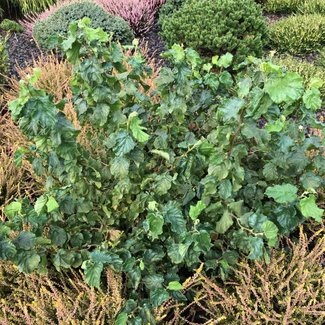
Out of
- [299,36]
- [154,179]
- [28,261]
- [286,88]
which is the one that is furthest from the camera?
[299,36]

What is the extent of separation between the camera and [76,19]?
4352 mm

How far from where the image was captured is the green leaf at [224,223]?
1.88 m

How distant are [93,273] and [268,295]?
26.5 inches

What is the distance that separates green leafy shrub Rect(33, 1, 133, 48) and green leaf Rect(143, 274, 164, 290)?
2.84 metres

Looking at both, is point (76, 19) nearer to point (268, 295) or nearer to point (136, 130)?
point (136, 130)

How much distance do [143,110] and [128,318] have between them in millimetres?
882

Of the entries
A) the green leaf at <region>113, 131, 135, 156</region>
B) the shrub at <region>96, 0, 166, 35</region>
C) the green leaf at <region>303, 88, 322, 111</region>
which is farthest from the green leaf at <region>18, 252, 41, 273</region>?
the shrub at <region>96, 0, 166, 35</region>

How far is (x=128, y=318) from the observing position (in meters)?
1.80

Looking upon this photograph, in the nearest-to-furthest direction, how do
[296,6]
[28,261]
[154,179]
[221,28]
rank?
[28,261]
[154,179]
[221,28]
[296,6]

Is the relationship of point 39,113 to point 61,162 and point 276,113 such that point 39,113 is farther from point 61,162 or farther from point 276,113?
point 276,113

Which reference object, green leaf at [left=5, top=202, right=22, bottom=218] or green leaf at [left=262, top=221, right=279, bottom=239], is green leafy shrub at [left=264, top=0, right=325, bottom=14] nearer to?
green leaf at [left=262, top=221, right=279, bottom=239]

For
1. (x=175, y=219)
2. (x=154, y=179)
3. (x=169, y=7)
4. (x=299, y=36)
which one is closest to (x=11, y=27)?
(x=169, y=7)

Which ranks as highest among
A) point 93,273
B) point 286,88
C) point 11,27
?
point 286,88

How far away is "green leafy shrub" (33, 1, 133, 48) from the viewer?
4.25 m
